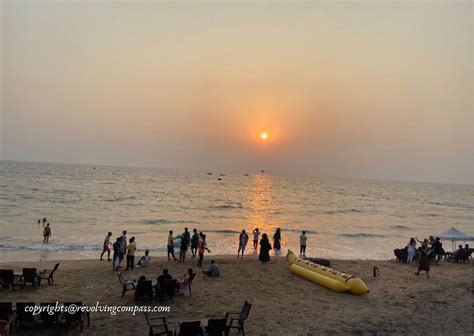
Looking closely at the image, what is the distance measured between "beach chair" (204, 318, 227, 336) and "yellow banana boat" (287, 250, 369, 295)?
6.07 metres

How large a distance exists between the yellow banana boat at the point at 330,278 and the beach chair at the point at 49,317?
9269 millimetres

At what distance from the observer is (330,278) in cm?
1437

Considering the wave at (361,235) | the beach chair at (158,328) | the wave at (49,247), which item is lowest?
the wave at (361,235)

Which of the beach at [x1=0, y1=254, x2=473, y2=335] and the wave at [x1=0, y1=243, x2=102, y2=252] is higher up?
the beach at [x1=0, y1=254, x2=473, y2=335]

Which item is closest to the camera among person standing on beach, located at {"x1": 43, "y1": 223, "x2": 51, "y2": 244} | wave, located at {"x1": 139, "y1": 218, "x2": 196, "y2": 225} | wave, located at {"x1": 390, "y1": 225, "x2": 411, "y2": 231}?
person standing on beach, located at {"x1": 43, "y1": 223, "x2": 51, "y2": 244}

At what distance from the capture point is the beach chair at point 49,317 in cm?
944

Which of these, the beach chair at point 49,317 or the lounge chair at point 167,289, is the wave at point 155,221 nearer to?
the lounge chair at point 167,289

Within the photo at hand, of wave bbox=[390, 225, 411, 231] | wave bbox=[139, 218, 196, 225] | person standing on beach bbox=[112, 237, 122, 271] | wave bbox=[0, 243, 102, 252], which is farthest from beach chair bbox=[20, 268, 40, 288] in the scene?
wave bbox=[390, 225, 411, 231]

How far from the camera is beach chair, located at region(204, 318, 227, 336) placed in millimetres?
9133

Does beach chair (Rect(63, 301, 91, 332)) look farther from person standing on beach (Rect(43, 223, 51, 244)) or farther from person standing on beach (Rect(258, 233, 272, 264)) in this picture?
person standing on beach (Rect(43, 223, 51, 244))

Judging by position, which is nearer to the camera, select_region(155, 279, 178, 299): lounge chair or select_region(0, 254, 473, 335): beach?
select_region(0, 254, 473, 335): beach

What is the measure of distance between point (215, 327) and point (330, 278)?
665cm

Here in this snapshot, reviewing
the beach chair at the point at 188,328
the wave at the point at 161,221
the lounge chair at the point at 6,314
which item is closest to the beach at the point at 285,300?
the lounge chair at the point at 6,314

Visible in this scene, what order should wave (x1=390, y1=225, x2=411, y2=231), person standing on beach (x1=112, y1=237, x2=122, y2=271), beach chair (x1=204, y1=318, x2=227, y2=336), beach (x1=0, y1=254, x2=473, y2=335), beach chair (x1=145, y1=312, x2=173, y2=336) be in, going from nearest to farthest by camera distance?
beach chair (x1=145, y1=312, x2=173, y2=336) → beach chair (x1=204, y1=318, x2=227, y2=336) → beach (x1=0, y1=254, x2=473, y2=335) → person standing on beach (x1=112, y1=237, x2=122, y2=271) → wave (x1=390, y1=225, x2=411, y2=231)
